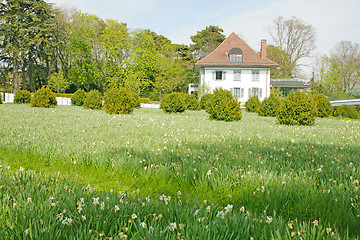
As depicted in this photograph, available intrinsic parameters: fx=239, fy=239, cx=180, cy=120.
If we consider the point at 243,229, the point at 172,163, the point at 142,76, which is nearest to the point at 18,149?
the point at 172,163

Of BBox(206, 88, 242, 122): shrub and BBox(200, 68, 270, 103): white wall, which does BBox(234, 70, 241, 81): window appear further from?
BBox(206, 88, 242, 122): shrub

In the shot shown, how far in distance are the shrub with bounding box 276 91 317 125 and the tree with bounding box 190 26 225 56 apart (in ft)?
144

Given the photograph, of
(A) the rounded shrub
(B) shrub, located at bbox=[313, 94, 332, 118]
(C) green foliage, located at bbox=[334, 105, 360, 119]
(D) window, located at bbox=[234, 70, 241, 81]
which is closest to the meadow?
(A) the rounded shrub

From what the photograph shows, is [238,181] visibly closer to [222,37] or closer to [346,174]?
[346,174]

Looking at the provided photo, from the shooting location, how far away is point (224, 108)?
11320 mm

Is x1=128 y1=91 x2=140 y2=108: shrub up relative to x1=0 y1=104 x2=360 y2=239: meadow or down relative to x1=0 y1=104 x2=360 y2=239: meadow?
up

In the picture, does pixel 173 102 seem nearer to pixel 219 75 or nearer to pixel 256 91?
pixel 219 75

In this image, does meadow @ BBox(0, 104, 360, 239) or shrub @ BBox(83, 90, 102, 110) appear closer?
meadow @ BBox(0, 104, 360, 239)

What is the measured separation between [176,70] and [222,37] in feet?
52.3

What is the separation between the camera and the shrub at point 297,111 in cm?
1005

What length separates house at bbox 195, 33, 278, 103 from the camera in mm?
35188

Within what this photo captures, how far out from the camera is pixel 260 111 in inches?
680

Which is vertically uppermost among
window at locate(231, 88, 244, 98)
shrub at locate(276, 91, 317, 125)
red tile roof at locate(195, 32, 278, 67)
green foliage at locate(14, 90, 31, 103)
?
red tile roof at locate(195, 32, 278, 67)

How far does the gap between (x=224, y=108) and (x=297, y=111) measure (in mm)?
3123
